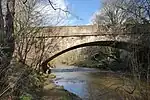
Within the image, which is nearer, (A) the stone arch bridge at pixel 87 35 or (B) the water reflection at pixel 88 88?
(B) the water reflection at pixel 88 88

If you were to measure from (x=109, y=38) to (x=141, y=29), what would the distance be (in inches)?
474

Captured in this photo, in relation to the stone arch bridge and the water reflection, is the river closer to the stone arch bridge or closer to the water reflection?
the water reflection

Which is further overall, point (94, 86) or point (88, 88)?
point (94, 86)

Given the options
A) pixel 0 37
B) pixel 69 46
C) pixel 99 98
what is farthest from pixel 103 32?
pixel 0 37

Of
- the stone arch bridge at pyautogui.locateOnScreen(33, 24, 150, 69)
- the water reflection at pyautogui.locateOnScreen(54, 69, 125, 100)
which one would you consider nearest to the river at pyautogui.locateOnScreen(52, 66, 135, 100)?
the water reflection at pyautogui.locateOnScreen(54, 69, 125, 100)

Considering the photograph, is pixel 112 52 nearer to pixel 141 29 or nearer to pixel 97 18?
pixel 97 18

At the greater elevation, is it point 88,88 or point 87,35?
point 87,35

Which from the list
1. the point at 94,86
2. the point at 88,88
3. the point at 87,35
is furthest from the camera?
the point at 87,35

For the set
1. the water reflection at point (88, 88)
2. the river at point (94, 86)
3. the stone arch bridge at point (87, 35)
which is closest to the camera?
the river at point (94, 86)

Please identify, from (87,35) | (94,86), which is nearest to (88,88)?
(94,86)

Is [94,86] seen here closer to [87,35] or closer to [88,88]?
[88,88]

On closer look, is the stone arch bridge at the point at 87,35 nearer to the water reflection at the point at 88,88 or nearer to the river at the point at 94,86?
the river at the point at 94,86

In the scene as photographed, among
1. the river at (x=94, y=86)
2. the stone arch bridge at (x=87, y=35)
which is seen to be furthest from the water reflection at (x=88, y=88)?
the stone arch bridge at (x=87, y=35)

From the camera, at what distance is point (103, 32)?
20.8m
